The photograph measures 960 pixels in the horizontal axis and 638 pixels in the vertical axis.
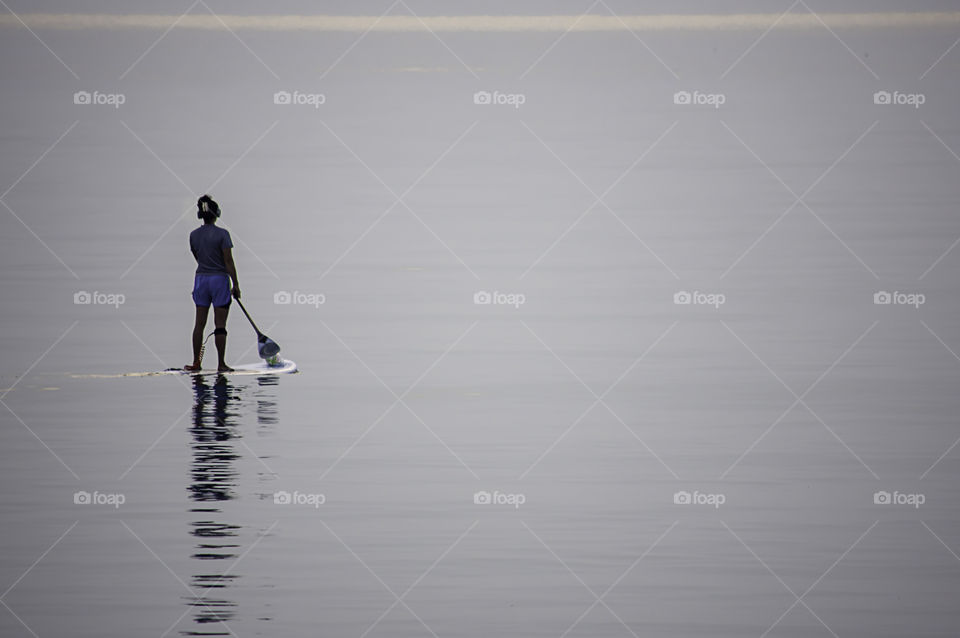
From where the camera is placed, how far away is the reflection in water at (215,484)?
31.7 feet

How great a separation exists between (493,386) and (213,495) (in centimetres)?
506

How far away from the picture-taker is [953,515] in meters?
11.7

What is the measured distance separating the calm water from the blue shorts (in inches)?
26.2

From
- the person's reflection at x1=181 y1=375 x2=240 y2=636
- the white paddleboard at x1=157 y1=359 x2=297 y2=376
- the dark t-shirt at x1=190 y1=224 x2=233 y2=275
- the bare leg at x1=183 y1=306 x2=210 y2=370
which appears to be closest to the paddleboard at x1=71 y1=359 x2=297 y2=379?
the white paddleboard at x1=157 y1=359 x2=297 y2=376

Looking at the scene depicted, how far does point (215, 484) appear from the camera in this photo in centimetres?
1234

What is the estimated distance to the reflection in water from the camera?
966 cm

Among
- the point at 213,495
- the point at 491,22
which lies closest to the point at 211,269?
the point at 213,495

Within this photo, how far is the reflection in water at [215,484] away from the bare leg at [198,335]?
0.14m

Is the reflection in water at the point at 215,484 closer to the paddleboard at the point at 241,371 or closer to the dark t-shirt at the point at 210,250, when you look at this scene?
the paddleboard at the point at 241,371

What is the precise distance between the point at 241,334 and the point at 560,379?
4.55 meters

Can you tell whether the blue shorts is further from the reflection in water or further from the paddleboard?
the reflection in water

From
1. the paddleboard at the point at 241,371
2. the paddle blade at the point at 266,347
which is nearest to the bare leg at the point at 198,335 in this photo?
the paddleboard at the point at 241,371

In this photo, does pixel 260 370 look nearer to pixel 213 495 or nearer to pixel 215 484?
pixel 215 484

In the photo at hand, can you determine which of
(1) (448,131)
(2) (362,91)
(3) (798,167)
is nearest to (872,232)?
(3) (798,167)
